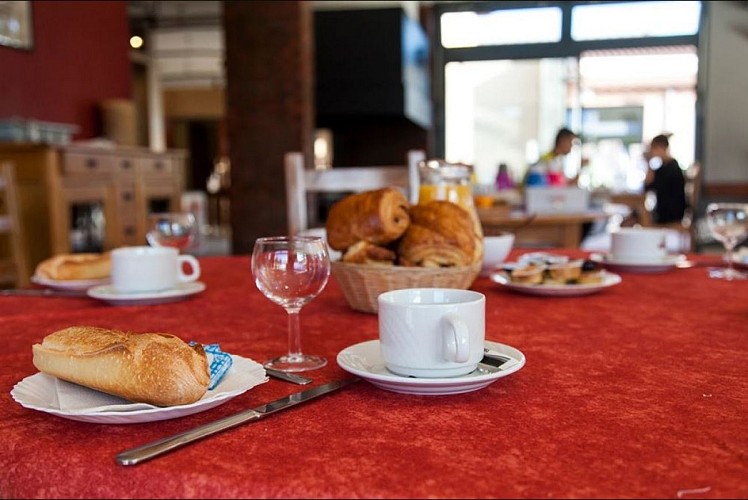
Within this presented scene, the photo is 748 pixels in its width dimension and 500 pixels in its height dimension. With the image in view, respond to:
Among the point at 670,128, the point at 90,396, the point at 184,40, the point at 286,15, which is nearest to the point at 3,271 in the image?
the point at 286,15

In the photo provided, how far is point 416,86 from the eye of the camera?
6.40 meters

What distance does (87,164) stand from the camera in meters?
4.12

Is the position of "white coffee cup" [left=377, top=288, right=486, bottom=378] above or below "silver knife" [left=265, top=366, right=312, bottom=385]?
above

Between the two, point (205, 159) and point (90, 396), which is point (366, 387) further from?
point (205, 159)

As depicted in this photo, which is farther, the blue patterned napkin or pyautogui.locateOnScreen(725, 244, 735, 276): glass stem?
pyautogui.locateOnScreen(725, 244, 735, 276): glass stem

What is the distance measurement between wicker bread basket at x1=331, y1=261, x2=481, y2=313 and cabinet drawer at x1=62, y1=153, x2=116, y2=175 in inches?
133

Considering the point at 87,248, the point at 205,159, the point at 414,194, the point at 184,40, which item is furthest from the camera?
the point at 205,159

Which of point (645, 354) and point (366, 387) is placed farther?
point (645, 354)

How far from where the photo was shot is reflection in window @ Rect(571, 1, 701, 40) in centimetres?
707

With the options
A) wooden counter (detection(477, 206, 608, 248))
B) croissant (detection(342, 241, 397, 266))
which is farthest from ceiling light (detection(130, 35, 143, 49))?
croissant (detection(342, 241, 397, 266))

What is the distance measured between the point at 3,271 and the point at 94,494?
9.53 ft

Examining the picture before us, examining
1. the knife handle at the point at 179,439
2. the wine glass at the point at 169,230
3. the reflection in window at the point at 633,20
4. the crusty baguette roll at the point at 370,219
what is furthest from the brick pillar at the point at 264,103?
the reflection in window at the point at 633,20

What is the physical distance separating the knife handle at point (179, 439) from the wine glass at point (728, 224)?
1072mm

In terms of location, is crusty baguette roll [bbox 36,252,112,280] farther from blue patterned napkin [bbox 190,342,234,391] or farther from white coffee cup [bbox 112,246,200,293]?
blue patterned napkin [bbox 190,342,234,391]
